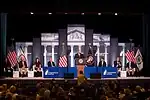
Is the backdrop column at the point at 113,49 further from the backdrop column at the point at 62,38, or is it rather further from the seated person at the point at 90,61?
the seated person at the point at 90,61

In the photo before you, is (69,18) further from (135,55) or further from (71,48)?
(135,55)

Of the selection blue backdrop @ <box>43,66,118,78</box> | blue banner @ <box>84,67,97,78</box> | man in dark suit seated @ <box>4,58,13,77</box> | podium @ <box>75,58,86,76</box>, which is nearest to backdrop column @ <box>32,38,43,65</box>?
man in dark suit seated @ <box>4,58,13,77</box>

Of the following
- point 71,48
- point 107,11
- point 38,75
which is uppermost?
point 107,11

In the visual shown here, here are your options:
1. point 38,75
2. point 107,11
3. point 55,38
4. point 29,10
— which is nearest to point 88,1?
point 107,11

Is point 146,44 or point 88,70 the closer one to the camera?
point 88,70

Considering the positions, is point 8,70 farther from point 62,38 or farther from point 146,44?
point 146,44

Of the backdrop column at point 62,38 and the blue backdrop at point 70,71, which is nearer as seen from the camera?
the blue backdrop at point 70,71

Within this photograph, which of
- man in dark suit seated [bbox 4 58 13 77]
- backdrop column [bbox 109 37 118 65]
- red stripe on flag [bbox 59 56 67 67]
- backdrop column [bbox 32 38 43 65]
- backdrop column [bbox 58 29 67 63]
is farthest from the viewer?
backdrop column [bbox 109 37 118 65]

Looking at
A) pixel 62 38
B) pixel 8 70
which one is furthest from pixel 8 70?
pixel 62 38

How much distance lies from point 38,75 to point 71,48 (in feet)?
16.9

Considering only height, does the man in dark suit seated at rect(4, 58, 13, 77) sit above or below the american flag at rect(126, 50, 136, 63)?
below

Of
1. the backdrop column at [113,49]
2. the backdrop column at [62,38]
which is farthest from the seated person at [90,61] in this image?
the backdrop column at [113,49]

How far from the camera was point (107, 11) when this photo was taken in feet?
67.7

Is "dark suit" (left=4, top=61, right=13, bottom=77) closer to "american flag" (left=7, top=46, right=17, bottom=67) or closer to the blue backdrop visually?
"american flag" (left=7, top=46, right=17, bottom=67)
